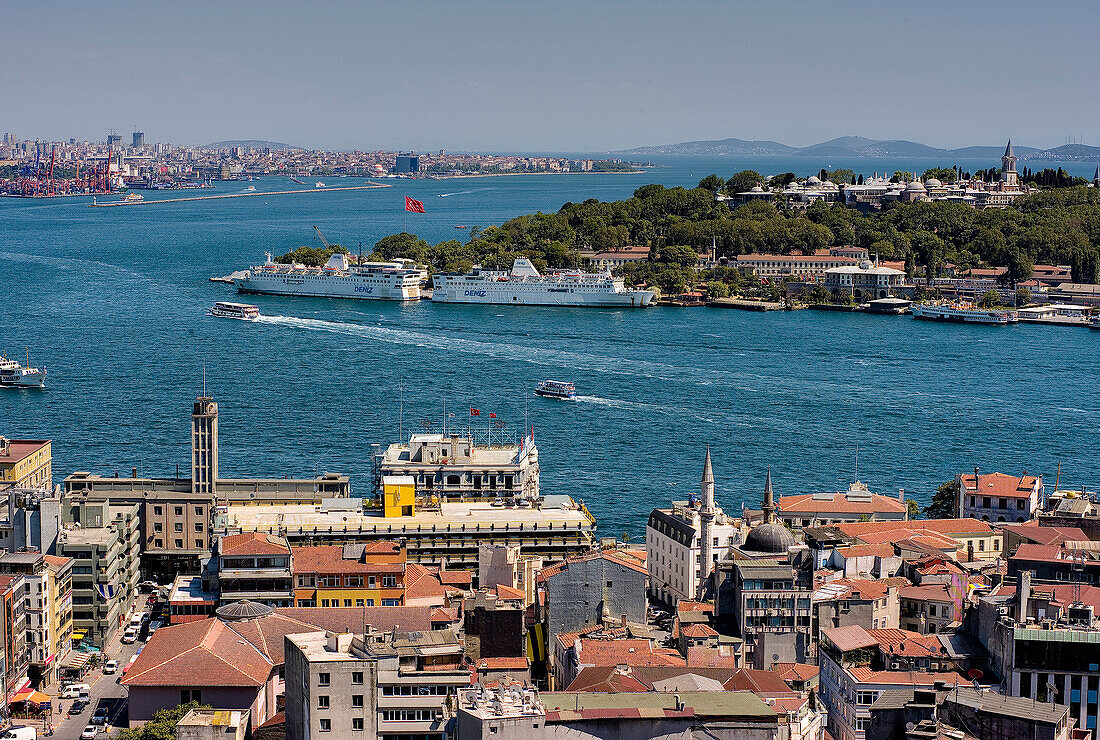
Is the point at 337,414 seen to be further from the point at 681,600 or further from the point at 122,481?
the point at 681,600

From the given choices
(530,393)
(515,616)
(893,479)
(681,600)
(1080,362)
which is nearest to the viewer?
(515,616)

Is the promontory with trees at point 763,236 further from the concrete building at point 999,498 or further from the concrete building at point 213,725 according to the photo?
the concrete building at point 213,725

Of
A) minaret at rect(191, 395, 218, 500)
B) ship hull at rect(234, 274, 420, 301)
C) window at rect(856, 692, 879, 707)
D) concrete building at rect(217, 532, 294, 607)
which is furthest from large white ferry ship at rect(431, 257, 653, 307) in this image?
window at rect(856, 692, 879, 707)

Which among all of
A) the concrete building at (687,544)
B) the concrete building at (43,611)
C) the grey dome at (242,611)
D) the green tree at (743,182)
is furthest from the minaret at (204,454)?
the green tree at (743,182)

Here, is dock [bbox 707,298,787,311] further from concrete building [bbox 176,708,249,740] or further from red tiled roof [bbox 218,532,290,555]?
concrete building [bbox 176,708,249,740]

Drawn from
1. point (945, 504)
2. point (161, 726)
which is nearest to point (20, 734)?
point (161, 726)

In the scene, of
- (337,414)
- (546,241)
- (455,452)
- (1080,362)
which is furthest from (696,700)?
(546,241)
